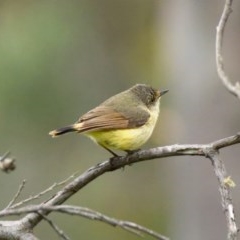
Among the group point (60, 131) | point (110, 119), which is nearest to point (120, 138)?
point (110, 119)

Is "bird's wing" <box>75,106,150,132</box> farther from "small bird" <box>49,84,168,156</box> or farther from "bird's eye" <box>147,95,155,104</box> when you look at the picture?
"bird's eye" <box>147,95,155,104</box>

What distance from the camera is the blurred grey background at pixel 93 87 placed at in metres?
8.88

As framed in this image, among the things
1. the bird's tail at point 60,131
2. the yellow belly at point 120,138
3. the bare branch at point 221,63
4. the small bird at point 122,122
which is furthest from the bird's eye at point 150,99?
the bare branch at point 221,63

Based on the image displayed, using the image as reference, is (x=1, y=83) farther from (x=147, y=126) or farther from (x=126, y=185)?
(x=147, y=126)

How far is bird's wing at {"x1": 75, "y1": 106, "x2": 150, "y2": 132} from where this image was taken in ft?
17.3

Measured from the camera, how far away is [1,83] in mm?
11641

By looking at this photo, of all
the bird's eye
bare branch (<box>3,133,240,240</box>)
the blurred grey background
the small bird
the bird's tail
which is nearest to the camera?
bare branch (<box>3,133,240,240</box>)

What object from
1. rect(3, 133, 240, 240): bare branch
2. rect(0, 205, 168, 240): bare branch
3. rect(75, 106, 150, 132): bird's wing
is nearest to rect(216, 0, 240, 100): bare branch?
rect(3, 133, 240, 240): bare branch

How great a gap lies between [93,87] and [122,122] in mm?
7838

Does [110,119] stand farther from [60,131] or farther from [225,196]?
[225,196]

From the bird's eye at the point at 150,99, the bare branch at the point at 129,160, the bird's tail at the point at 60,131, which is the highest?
the bird's eye at the point at 150,99

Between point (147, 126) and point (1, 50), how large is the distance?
5944mm

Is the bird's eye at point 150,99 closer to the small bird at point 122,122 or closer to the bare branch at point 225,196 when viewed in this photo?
the small bird at point 122,122

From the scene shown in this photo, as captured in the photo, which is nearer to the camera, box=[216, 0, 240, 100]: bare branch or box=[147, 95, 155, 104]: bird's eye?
box=[216, 0, 240, 100]: bare branch
